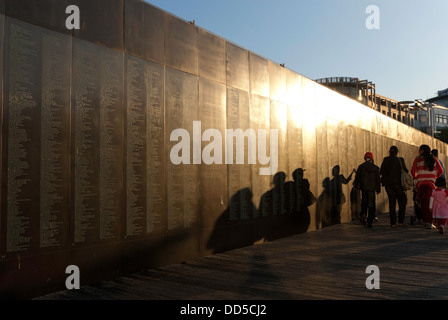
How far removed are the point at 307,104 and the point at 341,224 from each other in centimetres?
353

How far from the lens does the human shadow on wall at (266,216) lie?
6.78m

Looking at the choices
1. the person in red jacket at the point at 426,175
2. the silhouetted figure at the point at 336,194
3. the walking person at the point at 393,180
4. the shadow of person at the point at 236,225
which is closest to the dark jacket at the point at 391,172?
the walking person at the point at 393,180

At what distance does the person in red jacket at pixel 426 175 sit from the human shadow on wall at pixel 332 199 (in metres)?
1.92

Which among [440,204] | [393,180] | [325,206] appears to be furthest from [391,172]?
[325,206]

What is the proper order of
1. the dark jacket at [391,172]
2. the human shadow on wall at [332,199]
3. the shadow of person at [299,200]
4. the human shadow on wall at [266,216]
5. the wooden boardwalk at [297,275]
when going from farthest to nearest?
the human shadow on wall at [332,199] < the dark jacket at [391,172] < the shadow of person at [299,200] < the human shadow on wall at [266,216] < the wooden boardwalk at [297,275]

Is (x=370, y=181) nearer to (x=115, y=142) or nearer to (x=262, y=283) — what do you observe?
(x=262, y=283)

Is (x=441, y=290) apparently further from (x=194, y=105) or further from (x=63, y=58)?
(x=63, y=58)

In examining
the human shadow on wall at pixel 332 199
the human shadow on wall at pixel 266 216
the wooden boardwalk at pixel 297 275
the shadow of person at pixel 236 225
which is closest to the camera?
the wooden boardwalk at pixel 297 275

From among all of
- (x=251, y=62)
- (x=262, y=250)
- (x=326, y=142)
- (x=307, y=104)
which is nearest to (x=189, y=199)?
(x=262, y=250)

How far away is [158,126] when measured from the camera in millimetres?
5555

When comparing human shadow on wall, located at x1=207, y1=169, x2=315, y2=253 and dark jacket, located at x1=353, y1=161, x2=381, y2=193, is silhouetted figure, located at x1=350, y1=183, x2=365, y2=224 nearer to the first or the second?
dark jacket, located at x1=353, y1=161, x2=381, y2=193

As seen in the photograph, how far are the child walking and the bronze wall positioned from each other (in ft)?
12.2

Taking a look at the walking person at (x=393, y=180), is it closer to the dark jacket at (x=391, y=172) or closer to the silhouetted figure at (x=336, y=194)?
the dark jacket at (x=391, y=172)

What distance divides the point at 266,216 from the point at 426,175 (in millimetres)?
4408
